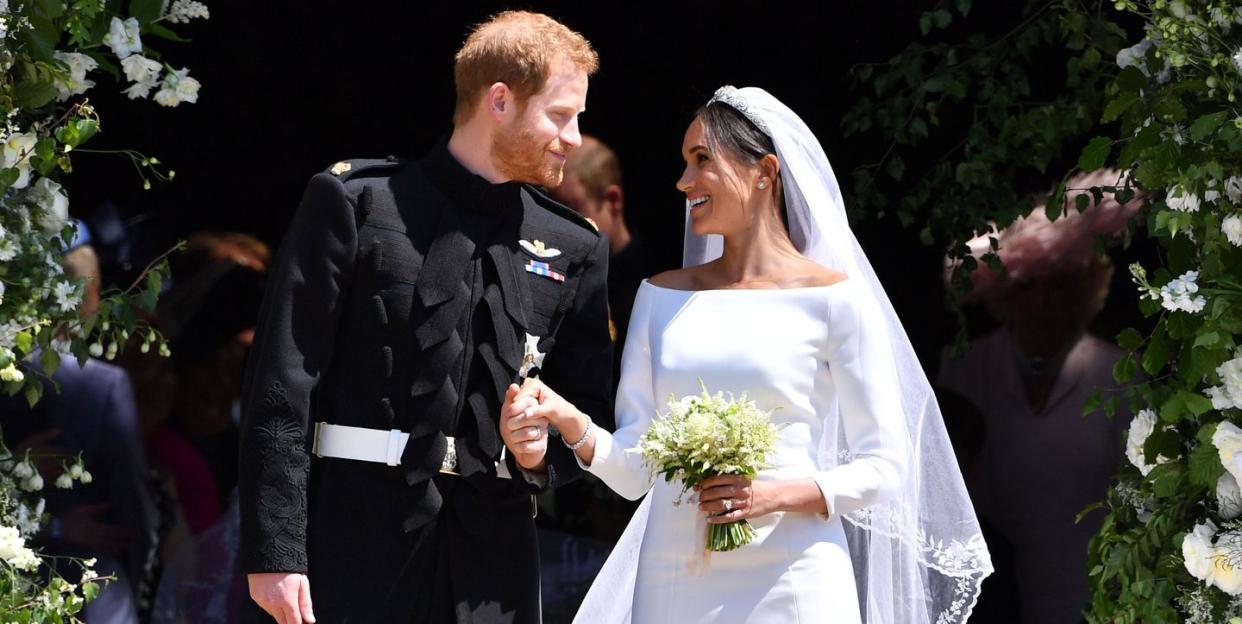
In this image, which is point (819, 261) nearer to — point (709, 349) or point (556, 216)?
point (709, 349)

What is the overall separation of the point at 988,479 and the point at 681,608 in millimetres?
2367

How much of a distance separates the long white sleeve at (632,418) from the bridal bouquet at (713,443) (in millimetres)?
181

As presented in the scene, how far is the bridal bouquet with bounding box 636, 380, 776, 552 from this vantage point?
2971 mm

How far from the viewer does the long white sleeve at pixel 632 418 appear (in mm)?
3244

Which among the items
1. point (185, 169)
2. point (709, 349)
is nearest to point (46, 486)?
point (185, 169)

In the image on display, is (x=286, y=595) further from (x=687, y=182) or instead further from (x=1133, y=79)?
(x=1133, y=79)

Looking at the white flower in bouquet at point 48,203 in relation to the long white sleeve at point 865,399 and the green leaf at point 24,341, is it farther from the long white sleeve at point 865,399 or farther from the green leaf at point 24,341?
the long white sleeve at point 865,399

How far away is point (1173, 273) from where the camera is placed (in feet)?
10.8

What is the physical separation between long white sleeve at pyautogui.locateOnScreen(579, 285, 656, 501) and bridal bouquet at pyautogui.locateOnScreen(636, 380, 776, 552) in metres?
0.18

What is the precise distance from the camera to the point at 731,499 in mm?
3021

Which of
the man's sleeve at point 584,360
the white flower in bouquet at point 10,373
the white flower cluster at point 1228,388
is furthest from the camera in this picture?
the man's sleeve at point 584,360

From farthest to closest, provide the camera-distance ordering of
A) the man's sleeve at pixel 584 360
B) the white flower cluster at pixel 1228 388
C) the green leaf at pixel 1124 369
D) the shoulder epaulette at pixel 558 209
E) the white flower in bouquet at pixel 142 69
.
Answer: the shoulder epaulette at pixel 558 209 → the man's sleeve at pixel 584 360 → the green leaf at pixel 1124 369 → the white flower in bouquet at pixel 142 69 → the white flower cluster at pixel 1228 388

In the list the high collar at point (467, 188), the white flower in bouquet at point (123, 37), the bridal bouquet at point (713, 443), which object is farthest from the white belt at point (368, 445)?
the white flower in bouquet at point (123, 37)

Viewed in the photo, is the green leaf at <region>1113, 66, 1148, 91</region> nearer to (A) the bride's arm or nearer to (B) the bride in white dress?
(B) the bride in white dress
